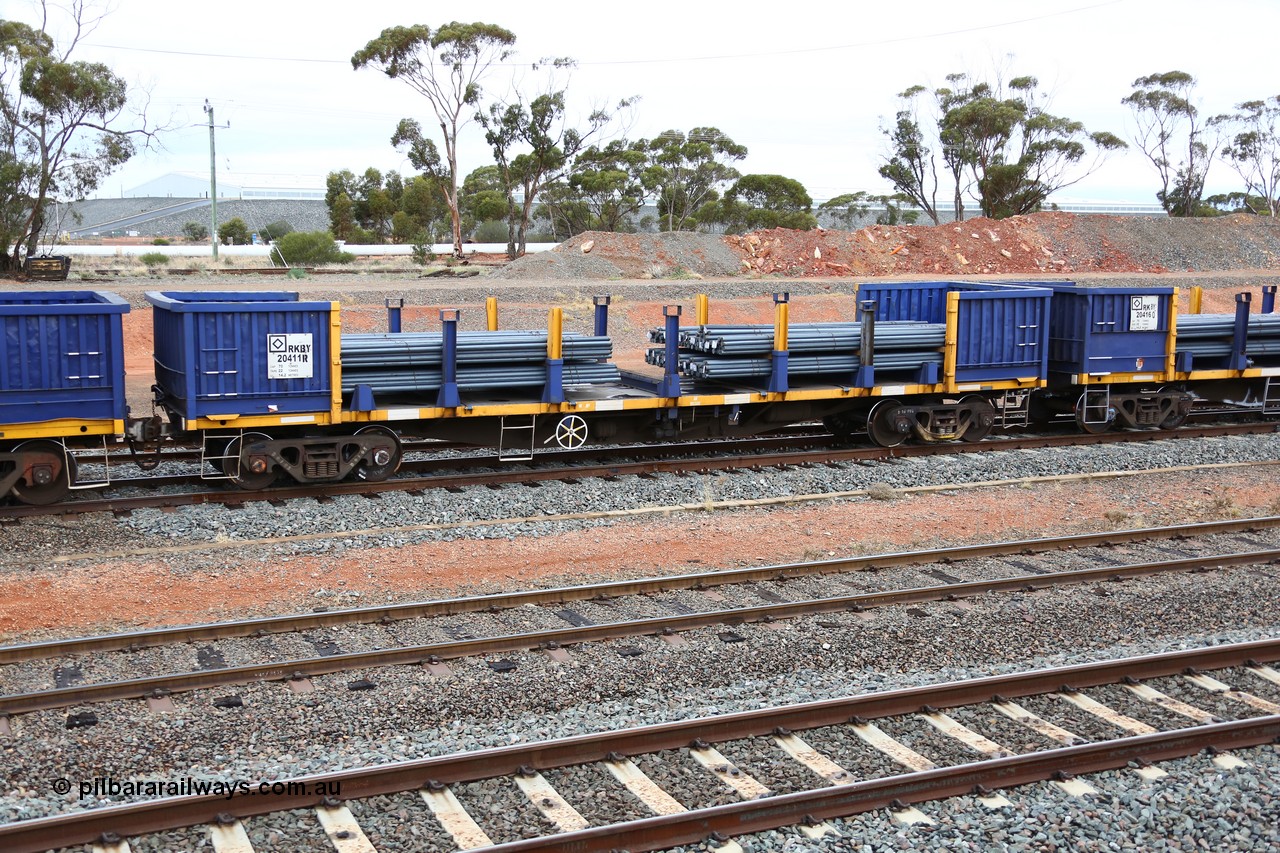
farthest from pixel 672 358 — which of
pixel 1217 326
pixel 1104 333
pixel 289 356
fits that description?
pixel 1217 326

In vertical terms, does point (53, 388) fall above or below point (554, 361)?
below

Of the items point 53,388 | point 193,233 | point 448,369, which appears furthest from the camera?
point 193,233

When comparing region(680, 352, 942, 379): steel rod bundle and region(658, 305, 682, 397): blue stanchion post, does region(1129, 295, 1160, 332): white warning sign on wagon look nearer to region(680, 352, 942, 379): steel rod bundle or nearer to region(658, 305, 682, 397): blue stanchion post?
region(680, 352, 942, 379): steel rod bundle

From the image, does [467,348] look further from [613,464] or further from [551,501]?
[613,464]

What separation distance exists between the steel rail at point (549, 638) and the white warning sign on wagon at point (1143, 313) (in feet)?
26.7

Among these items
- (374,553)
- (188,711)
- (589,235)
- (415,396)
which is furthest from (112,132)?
(188,711)

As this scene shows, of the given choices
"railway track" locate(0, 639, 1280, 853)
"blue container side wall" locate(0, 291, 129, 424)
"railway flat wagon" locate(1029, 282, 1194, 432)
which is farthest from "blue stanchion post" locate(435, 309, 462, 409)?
"railway flat wagon" locate(1029, 282, 1194, 432)

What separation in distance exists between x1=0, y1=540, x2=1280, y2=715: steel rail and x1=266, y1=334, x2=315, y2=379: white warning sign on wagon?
6143mm

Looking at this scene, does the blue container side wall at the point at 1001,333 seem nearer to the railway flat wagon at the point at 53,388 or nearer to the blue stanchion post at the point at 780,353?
the blue stanchion post at the point at 780,353

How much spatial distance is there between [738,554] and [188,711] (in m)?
6.25

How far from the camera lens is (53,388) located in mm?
13438

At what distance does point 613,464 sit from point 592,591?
19.9 feet

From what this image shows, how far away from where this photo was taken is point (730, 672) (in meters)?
9.08

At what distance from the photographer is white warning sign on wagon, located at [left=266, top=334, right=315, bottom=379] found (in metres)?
14.4
